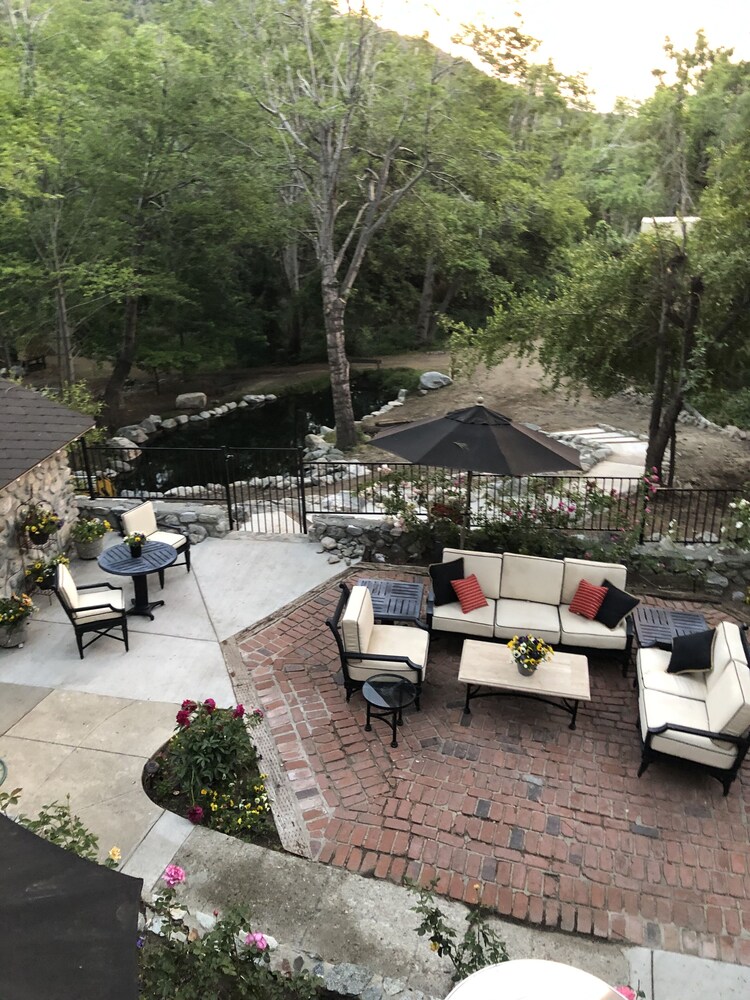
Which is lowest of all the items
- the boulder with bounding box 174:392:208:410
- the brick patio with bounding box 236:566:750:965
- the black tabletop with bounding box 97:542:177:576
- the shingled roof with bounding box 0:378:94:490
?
the boulder with bounding box 174:392:208:410

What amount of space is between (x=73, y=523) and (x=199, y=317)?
14.8 meters

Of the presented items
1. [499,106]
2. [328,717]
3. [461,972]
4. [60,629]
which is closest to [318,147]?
[499,106]

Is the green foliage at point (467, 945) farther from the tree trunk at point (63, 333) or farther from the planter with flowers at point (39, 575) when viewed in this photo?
the tree trunk at point (63, 333)

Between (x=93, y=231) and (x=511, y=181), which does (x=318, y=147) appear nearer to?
(x=511, y=181)

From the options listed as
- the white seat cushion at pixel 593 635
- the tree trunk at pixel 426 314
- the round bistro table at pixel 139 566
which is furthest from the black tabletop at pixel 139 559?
the tree trunk at pixel 426 314

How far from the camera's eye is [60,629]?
24.0 ft

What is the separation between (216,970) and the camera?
3465 millimetres

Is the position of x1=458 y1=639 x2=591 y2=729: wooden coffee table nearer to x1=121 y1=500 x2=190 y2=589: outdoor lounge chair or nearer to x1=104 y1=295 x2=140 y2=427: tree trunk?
x1=121 y1=500 x2=190 y2=589: outdoor lounge chair

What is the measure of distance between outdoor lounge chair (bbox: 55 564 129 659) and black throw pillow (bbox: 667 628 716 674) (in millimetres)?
5330

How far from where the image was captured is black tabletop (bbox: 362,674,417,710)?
555cm

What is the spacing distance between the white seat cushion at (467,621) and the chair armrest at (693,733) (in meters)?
1.85

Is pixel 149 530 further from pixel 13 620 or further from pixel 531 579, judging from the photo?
pixel 531 579

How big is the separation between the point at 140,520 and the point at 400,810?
5.07 m

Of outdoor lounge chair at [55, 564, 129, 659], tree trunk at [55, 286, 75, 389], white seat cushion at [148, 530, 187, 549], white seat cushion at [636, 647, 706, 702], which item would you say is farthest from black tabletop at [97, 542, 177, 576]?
tree trunk at [55, 286, 75, 389]
